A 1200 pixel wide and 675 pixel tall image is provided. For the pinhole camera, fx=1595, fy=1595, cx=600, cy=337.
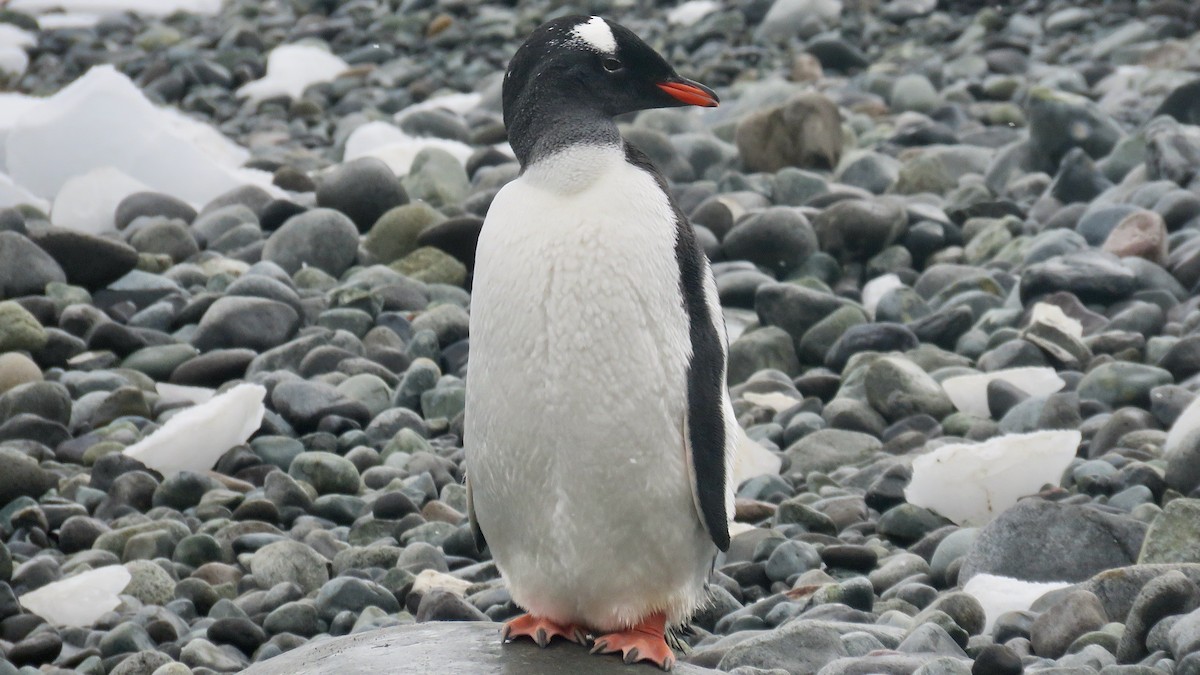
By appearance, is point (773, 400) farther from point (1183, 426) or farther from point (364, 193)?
point (364, 193)

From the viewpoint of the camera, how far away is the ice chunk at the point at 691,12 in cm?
1597

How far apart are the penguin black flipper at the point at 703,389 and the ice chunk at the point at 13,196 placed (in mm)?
6323

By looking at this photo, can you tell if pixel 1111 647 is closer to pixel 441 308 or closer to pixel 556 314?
pixel 556 314

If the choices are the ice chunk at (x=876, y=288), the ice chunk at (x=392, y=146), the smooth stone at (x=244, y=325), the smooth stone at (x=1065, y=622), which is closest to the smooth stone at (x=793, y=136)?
the ice chunk at (x=392, y=146)

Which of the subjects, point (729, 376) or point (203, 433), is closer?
point (203, 433)

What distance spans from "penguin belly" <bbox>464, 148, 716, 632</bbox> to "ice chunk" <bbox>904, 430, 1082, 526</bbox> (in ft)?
6.07

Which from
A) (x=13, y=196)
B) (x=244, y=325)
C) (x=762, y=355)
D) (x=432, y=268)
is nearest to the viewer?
(x=762, y=355)

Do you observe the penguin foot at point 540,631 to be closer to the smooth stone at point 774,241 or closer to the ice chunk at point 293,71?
the smooth stone at point 774,241

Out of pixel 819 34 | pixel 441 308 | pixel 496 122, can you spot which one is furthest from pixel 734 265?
pixel 819 34

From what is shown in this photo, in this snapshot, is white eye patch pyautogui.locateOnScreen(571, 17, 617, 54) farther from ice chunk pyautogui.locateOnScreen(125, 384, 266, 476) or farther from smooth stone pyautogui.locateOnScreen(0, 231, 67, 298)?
smooth stone pyautogui.locateOnScreen(0, 231, 67, 298)

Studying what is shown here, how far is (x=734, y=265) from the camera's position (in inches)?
317

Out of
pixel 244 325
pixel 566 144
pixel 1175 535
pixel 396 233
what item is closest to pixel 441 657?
pixel 566 144

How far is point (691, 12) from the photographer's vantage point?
16.1 metres

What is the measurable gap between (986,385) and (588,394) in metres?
3.30
